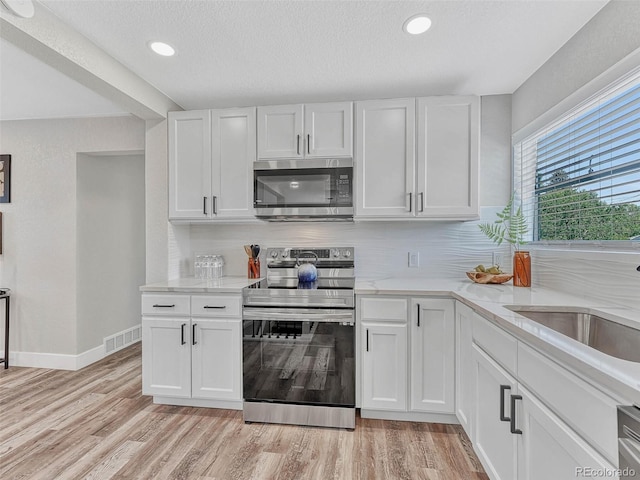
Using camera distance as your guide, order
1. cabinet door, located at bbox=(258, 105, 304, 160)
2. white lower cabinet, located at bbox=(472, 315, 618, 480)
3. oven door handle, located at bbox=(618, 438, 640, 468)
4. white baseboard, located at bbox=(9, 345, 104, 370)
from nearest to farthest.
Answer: oven door handle, located at bbox=(618, 438, 640, 468) → white lower cabinet, located at bbox=(472, 315, 618, 480) → cabinet door, located at bbox=(258, 105, 304, 160) → white baseboard, located at bbox=(9, 345, 104, 370)

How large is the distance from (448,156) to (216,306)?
1945mm

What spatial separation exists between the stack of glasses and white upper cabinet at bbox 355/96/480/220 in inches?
50.4

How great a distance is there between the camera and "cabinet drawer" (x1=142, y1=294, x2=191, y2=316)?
2.32 metres

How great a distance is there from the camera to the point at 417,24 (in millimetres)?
1729

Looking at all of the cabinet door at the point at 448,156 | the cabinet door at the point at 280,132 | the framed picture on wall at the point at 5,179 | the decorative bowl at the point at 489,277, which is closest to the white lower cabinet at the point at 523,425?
the decorative bowl at the point at 489,277

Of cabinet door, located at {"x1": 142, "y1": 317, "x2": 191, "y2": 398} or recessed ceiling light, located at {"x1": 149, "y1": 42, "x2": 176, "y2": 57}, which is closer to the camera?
recessed ceiling light, located at {"x1": 149, "y1": 42, "x2": 176, "y2": 57}

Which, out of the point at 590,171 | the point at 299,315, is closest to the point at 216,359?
the point at 299,315

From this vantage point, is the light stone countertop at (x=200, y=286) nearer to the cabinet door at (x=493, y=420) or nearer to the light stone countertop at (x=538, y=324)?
the light stone countertop at (x=538, y=324)

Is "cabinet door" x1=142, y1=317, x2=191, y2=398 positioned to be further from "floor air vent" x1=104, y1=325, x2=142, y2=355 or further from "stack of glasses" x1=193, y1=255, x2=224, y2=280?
"floor air vent" x1=104, y1=325, x2=142, y2=355

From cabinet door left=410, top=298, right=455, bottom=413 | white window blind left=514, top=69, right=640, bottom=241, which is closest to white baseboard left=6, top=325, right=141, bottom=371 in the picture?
cabinet door left=410, top=298, right=455, bottom=413

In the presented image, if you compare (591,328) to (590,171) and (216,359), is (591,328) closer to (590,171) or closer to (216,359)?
(590,171)

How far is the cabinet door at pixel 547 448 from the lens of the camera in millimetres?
877

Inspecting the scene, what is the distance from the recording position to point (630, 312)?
140 centimetres

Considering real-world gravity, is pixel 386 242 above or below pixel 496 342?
above
